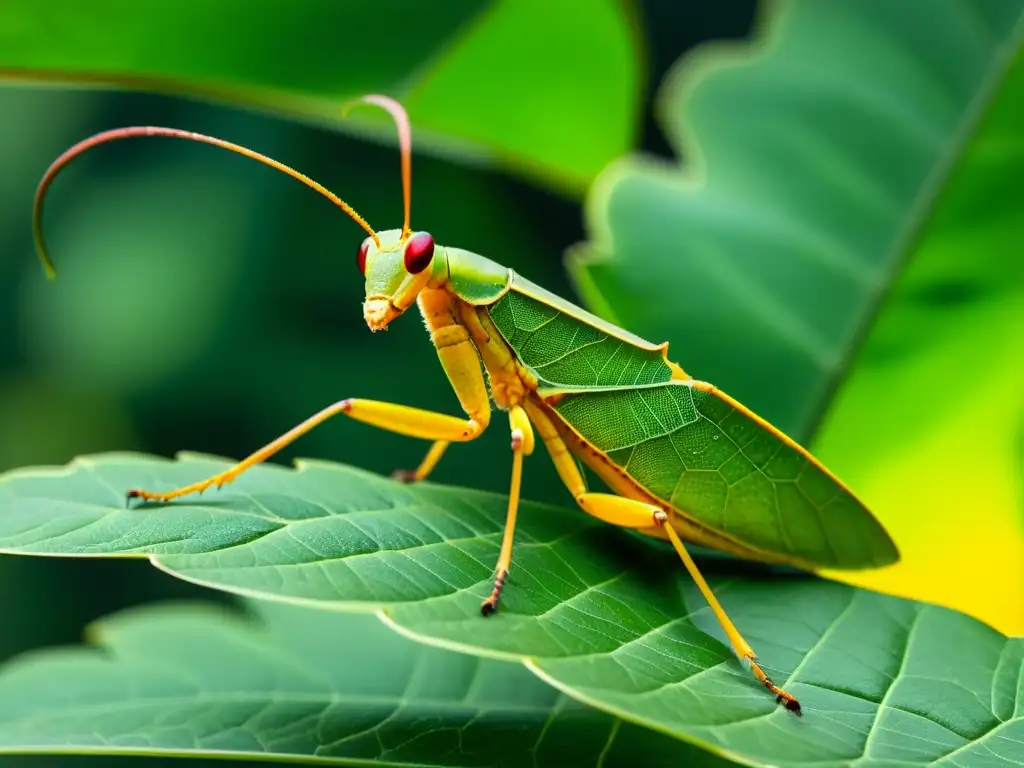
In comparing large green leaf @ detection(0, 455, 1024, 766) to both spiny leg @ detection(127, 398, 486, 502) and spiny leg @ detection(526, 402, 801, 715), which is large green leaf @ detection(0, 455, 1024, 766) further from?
spiny leg @ detection(127, 398, 486, 502)

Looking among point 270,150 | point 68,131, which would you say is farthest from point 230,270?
point 68,131

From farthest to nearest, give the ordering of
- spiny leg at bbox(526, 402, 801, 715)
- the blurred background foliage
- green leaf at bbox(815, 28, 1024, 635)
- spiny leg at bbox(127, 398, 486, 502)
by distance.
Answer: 1. the blurred background foliage
2. green leaf at bbox(815, 28, 1024, 635)
3. spiny leg at bbox(127, 398, 486, 502)
4. spiny leg at bbox(526, 402, 801, 715)

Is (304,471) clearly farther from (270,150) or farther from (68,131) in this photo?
(68,131)

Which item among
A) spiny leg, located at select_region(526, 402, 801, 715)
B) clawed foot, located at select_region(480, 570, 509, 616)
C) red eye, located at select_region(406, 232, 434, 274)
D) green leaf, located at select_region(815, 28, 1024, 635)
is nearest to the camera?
clawed foot, located at select_region(480, 570, 509, 616)

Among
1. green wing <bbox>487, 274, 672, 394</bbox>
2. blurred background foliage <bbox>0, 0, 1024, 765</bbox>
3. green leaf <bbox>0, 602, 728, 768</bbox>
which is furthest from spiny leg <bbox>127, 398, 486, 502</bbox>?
blurred background foliage <bbox>0, 0, 1024, 765</bbox>

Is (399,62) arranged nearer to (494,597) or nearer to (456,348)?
(456,348)

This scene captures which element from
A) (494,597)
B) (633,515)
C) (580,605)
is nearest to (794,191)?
(633,515)

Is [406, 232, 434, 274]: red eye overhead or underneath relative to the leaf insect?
overhead
